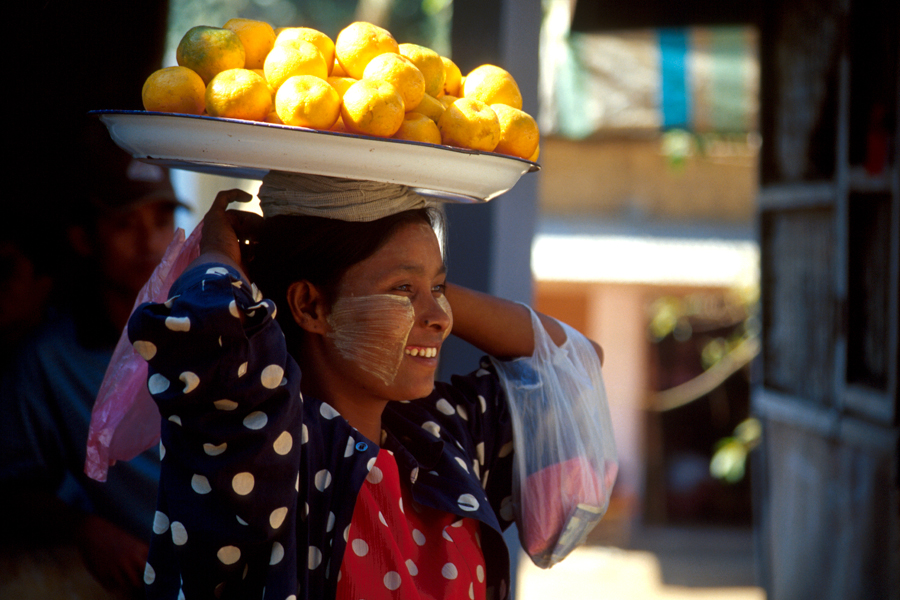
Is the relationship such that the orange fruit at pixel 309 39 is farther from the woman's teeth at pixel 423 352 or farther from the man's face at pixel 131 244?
the man's face at pixel 131 244

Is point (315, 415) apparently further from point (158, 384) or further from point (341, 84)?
point (341, 84)

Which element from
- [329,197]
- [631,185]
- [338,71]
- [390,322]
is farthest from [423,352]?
[631,185]

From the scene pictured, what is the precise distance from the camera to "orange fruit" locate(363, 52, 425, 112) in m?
1.33

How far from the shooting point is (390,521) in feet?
4.72

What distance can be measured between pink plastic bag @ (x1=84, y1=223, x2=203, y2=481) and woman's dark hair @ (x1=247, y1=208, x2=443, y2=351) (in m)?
0.14

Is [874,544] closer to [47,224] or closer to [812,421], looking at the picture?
[812,421]

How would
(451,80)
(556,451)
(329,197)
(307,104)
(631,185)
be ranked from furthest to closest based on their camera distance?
1. (631,185)
2. (556,451)
3. (451,80)
4. (329,197)
5. (307,104)

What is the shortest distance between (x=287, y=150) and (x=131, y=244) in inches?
49.8

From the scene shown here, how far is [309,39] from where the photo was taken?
1.41 metres

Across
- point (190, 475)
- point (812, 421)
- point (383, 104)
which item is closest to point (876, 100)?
point (812, 421)

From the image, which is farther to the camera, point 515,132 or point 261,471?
point 515,132

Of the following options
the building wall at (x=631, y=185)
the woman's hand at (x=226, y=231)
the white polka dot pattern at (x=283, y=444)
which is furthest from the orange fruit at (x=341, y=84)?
the building wall at (x=631, y=185)

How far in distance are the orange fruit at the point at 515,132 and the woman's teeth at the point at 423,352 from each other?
40 cm

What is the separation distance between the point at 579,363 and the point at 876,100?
2102 millimetres
